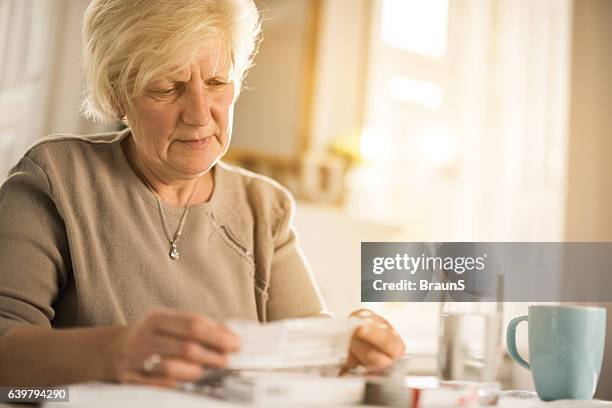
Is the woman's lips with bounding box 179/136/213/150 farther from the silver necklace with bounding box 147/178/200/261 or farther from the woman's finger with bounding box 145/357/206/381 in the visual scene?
the woman's finger with bounding box 145/357/206/381

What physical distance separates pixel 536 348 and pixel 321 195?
6.24 feet

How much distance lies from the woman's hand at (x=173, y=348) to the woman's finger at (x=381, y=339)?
8.8 inches

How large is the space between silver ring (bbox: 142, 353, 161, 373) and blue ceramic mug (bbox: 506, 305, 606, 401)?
1.48 feet

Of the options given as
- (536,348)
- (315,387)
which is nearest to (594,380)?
(536,348)

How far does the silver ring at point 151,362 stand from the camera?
0.54 metres

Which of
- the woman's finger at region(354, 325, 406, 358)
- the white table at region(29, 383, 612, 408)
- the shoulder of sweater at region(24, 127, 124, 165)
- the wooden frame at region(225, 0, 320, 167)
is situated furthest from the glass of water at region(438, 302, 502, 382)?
the wooden frame at region(225, 0, 320, 167)

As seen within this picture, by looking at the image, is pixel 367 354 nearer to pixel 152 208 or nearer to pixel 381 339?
Answer: pixel 381 339

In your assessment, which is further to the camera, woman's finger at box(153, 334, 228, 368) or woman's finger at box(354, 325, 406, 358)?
woman's finger at box(354, 325, 406, 358)

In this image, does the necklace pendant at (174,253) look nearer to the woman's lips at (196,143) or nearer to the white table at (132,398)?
the woman's lips at (196,143)

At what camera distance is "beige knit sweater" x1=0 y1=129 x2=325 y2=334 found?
80 centimetres

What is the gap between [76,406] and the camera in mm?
515

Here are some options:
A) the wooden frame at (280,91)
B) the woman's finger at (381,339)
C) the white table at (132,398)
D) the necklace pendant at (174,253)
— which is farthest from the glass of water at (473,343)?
the wooden frame at (280,91)

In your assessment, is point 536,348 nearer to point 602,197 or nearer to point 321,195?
point 321,195

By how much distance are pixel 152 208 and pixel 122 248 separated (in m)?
0.09
